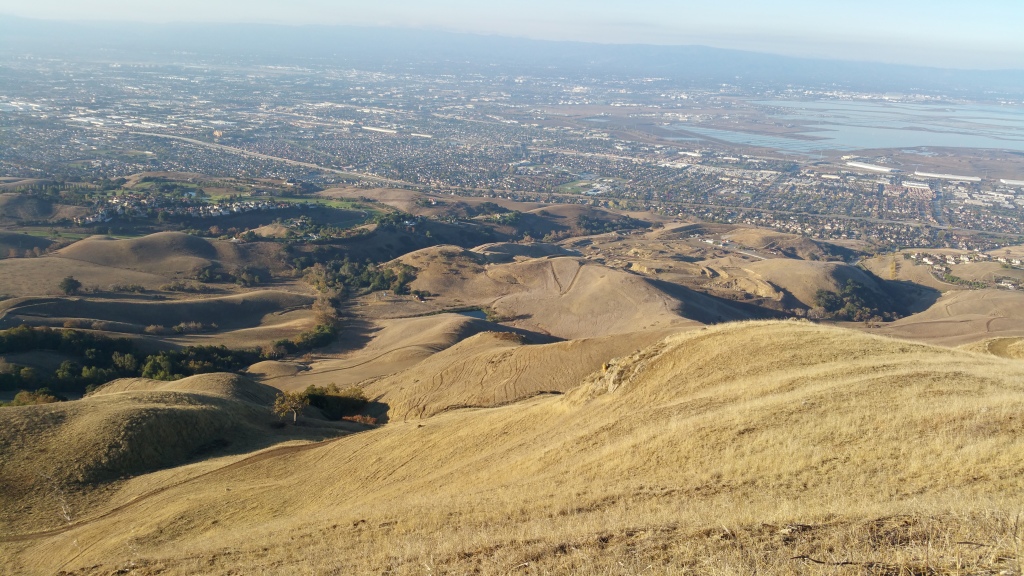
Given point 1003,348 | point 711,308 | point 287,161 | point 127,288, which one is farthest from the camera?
point 287,161

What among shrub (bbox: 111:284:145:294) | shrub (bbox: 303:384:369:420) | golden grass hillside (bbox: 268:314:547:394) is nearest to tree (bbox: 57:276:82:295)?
shrub (bbox: 111:284:145:294)

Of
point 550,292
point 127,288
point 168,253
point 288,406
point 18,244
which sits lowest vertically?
point 127,288

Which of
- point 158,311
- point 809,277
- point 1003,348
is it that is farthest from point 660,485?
point 809,277

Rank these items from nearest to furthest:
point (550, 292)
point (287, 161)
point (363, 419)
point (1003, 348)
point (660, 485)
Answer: point (660, 485) < point (1003, 348) < point (363, 419) < point (550, 292) < point (287, 161)

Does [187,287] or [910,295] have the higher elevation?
[910,295]

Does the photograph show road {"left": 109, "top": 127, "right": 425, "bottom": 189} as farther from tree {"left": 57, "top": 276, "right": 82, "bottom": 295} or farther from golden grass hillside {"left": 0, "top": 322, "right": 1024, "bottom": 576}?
golden grass hillside {"left": 0, "top": 322, "right": 1024, "bottom": 576}

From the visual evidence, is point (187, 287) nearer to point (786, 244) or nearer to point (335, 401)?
point (335, 401)

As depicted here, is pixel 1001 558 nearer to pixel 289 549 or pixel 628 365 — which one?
pixel 289 549
